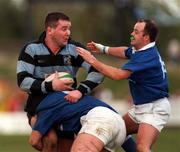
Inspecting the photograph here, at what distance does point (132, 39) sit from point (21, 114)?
1608 cm

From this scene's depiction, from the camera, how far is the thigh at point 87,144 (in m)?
6.76

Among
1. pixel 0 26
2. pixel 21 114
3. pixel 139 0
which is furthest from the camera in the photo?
pixel 0 26

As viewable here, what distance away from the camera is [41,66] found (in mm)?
7527

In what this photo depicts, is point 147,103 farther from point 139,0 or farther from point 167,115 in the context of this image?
point 139,0

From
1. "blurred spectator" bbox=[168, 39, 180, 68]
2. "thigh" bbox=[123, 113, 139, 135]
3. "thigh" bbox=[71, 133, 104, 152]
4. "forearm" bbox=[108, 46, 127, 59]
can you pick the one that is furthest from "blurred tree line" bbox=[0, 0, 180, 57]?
"thigh" bbox=[71, 133, 104, 152]

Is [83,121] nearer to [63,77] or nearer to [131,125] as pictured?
[63,77]

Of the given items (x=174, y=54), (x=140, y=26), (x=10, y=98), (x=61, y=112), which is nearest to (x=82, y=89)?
(x=61, y=112)

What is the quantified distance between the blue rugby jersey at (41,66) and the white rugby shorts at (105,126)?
0.38 m

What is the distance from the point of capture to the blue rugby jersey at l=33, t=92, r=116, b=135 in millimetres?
7188

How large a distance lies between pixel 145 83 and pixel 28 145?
10642mm

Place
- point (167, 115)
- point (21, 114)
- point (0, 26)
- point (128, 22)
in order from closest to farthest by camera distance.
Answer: point (167, 115) → point (21, 114) → point (128, 22) → point (0, 26)

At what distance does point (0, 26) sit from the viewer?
48.6 meters

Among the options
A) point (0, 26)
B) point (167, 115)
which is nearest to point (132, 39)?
point (167, 115)

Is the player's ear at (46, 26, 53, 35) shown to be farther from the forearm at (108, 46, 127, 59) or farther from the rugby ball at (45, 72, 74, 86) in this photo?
the forearm at (108, 46, 127, 59)
